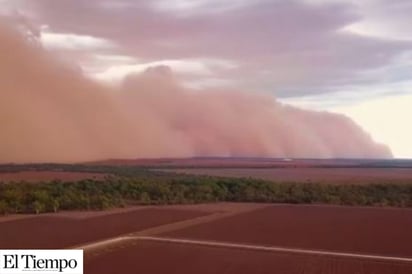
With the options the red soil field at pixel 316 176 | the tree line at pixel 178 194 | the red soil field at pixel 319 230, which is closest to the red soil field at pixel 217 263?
the red soil field at pixel 319 230

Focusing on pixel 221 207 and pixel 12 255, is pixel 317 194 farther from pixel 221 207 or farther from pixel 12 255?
pixel 12 255

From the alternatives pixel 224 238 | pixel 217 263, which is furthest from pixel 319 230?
pixel 217 263

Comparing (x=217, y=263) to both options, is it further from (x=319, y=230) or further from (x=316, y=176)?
(x=316, y=176)

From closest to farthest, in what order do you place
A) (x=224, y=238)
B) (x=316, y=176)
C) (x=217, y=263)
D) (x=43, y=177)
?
(x=217, y=263), (x=224, y=238), (x=43, y=177), (x=316, y=176)

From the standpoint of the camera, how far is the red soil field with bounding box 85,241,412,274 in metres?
12.6

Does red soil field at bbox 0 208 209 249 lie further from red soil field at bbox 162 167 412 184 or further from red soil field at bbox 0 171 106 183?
red soil field at bbox 162 167 412 184

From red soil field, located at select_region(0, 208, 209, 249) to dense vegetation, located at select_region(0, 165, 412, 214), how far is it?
3664mm

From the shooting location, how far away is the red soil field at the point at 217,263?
12.6 m

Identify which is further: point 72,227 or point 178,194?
point 178,194

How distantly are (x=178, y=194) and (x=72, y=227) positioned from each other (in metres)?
14.3

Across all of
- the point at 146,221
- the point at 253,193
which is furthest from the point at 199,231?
the point at 253,193

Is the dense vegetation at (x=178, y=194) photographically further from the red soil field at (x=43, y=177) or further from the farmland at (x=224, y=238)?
the red soil field at (x=43, y=177)

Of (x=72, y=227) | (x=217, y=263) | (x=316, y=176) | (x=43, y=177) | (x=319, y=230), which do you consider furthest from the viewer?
(x=316, y=176)

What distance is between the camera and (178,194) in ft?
111
